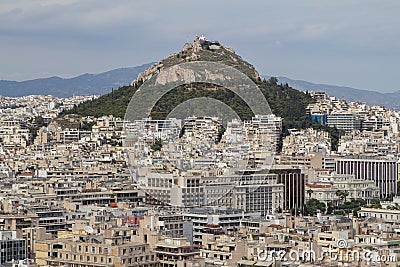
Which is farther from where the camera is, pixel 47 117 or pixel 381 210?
pixel 47 117

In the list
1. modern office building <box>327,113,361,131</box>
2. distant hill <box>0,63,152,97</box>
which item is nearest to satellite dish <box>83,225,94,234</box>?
modern office building <box>327,113,361,131</box>

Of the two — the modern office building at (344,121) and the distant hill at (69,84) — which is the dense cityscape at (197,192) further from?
the distant hill at (69,84)

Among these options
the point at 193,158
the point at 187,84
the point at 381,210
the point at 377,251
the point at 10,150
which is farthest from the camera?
the point at 187,84

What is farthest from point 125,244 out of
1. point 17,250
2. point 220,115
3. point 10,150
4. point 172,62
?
point 172,62

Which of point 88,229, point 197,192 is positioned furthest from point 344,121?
point 88,229

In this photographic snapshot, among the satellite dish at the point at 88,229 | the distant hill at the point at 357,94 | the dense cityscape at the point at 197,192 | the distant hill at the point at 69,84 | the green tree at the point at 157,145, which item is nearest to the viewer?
the dense cityscape at the point at 197,192

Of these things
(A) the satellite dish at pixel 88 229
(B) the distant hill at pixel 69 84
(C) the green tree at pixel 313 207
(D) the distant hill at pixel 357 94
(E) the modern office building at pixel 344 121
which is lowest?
(C) the green tree at pixel 313 207

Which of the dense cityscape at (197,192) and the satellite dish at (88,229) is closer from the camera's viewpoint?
the dense cityscape at (197,192)

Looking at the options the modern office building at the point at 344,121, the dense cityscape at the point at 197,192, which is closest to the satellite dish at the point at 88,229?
the dense cityscape at the point at 197,192

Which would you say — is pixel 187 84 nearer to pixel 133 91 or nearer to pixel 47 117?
pixel 133 91

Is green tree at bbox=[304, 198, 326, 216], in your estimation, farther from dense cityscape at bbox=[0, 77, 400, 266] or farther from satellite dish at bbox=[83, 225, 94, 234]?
satellite dish at bbox=[83, 225, 94, 234]
